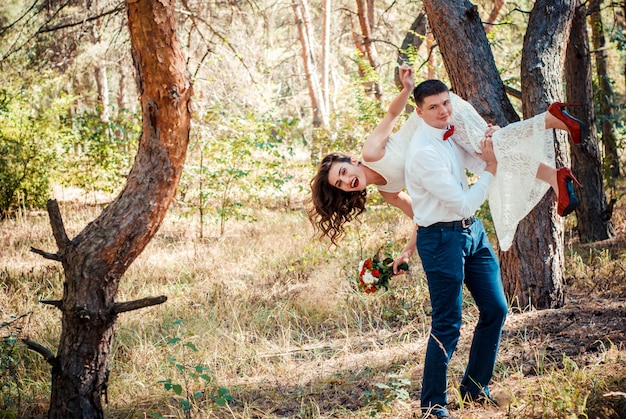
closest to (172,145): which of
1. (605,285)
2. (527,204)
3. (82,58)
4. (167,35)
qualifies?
(167,35)

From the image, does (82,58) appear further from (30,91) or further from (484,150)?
(484,150)

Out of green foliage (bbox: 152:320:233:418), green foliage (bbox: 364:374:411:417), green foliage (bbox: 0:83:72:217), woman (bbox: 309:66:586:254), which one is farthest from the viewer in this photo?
green foliage (bbox: 0:83:72:217)

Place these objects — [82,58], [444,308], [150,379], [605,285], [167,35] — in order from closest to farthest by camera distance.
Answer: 1. [444,308]
2. [167,35]
3. [150,379]
4. [605,285]
5. [82,58]

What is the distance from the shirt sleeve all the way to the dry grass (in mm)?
1141

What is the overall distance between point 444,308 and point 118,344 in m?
3.31

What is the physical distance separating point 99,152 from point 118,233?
7.03 m

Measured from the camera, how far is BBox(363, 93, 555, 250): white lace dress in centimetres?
356

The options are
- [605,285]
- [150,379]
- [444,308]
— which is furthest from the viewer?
[605,285]

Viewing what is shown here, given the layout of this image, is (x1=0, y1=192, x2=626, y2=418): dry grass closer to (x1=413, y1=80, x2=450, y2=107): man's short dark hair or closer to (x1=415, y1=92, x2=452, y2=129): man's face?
(x1=415, y1=92, x2=452, y2=129): man's face

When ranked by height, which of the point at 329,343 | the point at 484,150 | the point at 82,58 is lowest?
the point at 329,343

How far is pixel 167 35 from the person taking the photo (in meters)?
3.93

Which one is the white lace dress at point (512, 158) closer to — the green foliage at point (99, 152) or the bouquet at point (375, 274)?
the bouquet at point (375, 274)

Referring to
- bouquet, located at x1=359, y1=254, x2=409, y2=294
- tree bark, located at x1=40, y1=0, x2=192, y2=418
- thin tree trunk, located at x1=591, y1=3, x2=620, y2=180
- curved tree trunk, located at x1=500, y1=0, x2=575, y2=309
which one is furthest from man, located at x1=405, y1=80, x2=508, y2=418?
thin tree trunk, located at x1=591, y1=3, x2=620, y2=180

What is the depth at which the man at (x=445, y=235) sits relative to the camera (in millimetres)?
3311
